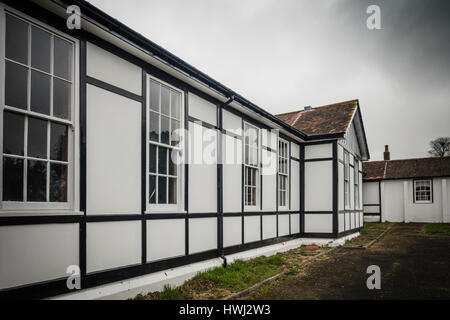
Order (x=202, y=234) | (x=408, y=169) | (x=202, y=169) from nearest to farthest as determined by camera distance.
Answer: (x=202, y=234)
(x=202, y=169)
(x=408, y=169)

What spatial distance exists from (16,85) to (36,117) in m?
0.44

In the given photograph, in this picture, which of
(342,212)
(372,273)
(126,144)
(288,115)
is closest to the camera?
(126,144)

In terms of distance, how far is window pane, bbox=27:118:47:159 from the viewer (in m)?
3.85

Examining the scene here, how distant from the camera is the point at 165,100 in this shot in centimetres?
617

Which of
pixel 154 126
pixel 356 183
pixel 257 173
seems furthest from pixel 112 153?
pixel 356 183

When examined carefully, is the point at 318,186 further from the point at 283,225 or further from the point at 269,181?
the point at 269,181

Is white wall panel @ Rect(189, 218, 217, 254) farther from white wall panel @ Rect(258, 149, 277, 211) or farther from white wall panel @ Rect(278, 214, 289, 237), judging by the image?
white wall panel @ Rect(278, 214, 289, 237)

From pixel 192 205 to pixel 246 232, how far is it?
2.68 m

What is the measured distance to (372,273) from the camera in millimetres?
7426

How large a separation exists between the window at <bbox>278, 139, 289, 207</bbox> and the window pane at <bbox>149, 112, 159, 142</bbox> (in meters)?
6.32

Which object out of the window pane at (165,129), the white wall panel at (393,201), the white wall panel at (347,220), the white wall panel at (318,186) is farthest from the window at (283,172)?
the white wall panel at (393,201)

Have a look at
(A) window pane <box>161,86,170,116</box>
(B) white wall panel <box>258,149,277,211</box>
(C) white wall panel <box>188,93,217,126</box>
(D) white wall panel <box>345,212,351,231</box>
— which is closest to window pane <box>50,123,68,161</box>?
(A) window pane <box>161,86,170,116</box>
